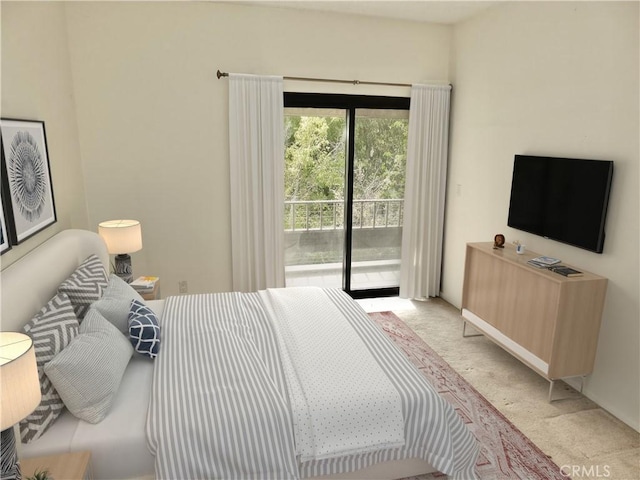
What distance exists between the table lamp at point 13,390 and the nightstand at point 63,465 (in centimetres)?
16

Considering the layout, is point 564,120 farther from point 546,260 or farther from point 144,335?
point 144,335

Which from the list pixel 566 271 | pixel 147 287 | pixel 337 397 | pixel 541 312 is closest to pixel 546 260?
pixel 566 271

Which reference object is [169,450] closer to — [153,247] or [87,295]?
[87,295]

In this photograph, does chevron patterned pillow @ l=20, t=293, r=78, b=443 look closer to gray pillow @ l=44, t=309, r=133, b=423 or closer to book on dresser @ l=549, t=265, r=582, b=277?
gray pillow @ l=44, t=309, r=133, b=423

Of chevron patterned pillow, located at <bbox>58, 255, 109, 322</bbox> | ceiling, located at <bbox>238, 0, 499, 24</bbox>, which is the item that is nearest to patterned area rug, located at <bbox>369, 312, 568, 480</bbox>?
chevron patterned pillow, located at <bbox>58, 255, 109, 322</bbox>

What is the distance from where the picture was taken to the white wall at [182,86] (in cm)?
380

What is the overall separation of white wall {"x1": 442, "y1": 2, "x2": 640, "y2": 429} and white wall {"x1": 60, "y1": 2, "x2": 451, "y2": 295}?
0.86 m

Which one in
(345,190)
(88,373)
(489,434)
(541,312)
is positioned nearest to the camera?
(88,373)

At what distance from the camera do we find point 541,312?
3055 mm

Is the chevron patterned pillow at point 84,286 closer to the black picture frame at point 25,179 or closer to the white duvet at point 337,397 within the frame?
the black picture frame at point 25,179

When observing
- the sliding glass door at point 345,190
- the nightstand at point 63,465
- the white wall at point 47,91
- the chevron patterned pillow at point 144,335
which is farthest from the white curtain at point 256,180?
the nightstand at point 63,465

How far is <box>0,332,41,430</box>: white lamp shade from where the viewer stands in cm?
136

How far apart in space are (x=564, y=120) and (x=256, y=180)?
2626 millimetres

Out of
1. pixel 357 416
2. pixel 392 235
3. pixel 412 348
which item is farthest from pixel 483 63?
pixel 357 416
